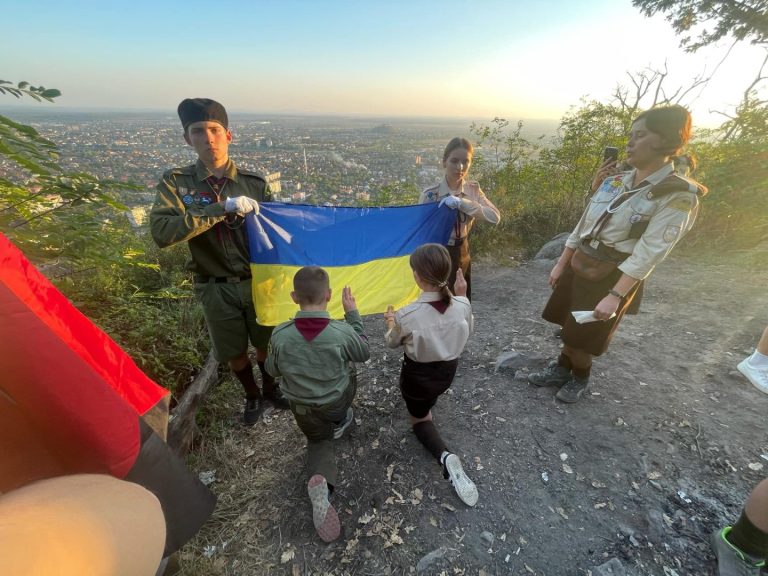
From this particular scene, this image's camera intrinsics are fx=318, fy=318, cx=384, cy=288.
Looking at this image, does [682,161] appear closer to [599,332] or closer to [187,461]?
[599,332]

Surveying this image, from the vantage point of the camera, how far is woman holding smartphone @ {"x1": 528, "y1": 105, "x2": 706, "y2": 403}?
217cm

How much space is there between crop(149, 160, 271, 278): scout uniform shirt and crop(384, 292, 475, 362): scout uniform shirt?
159 cm

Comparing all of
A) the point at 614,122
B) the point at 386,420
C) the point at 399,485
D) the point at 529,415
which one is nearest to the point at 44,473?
the point at 399,485

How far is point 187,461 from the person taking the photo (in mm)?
2775

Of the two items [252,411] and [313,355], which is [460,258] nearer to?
[313,355]

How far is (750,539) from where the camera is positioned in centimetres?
176

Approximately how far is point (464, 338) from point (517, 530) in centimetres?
132

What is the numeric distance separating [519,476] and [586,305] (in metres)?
1.54

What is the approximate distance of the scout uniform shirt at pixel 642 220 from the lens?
215cm

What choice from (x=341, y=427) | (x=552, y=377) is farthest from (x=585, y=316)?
(x=341, y=427)

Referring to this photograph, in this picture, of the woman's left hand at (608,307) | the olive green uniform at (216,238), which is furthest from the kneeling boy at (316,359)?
the woman's left hand at (608,307)

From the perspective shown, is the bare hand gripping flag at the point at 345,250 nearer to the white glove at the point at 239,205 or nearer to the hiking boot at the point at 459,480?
the white glove at the point at 239,205

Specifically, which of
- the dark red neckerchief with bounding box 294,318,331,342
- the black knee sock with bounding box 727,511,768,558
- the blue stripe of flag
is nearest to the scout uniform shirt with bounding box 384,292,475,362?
the dark red neckerchief with bounding box 294,318,331,342

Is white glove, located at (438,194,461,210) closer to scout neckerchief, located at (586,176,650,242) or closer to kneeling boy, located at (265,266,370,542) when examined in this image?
scout neckerchief, located at (586,176,650,242)
